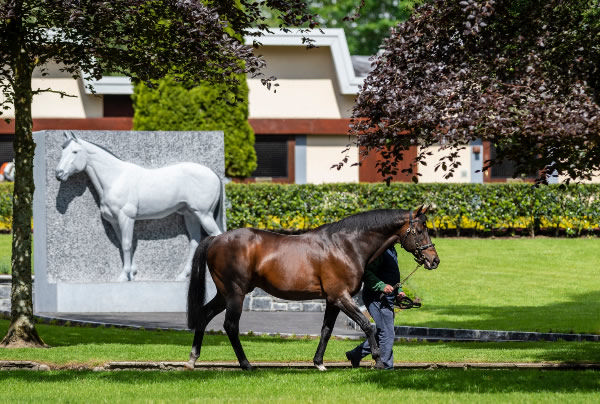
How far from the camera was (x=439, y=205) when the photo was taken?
30.4 m

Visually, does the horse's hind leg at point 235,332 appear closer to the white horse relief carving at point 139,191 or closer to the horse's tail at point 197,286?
the horse's tail at point 197,286

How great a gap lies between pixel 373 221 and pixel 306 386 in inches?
88.5

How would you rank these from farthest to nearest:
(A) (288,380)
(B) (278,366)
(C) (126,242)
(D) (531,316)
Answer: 1. (C) (126,242)
2. (D) (531,316)
3. (B) (278,366)
4. (A) (288,380)

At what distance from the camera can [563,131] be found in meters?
10.1

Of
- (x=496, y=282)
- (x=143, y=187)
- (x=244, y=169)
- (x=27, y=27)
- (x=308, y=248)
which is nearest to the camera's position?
(x=308, y=248)

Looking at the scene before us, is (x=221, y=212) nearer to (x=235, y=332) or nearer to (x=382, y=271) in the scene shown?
(x=235, y=332)

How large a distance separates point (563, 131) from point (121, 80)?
28.5 metres

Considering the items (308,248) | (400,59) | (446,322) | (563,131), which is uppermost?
(400,59)

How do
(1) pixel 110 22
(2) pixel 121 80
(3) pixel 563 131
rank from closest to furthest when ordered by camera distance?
(3) pixel 563 131 < (1) pixel 110 22 < (2) pixel 121 80

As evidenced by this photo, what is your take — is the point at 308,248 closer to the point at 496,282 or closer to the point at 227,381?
the point at 227,381

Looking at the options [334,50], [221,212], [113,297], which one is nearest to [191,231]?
[221,212]

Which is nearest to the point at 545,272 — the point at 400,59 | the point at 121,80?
the point at 400,59

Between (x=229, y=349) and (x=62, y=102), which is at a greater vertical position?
(x=62, y=102)

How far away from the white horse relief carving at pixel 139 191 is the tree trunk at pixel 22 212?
15.8ft
